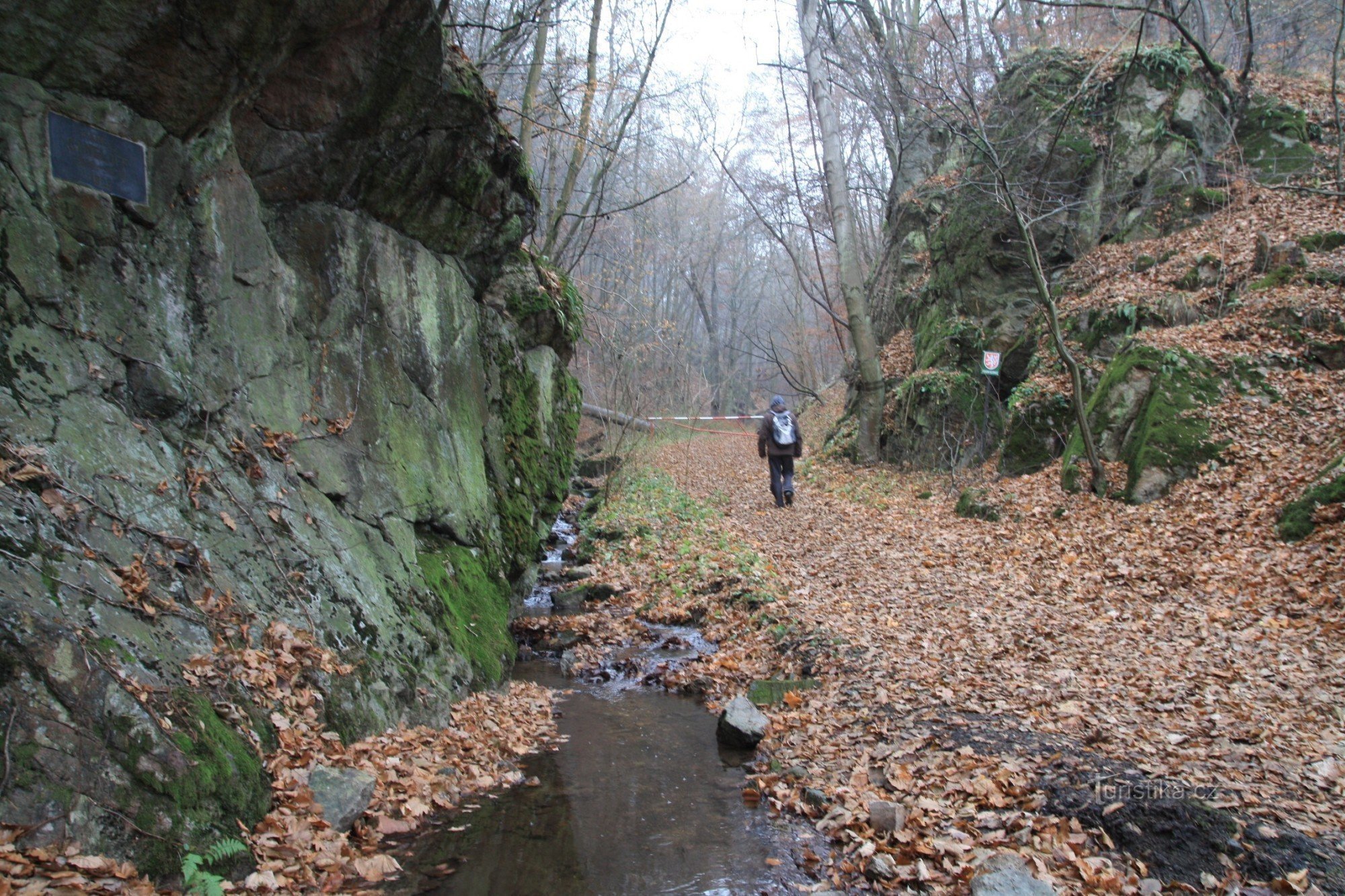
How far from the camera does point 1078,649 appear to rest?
20.5ft

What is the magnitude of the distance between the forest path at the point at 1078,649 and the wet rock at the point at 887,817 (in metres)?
0.18

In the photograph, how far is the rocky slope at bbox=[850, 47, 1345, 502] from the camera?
32.5ft

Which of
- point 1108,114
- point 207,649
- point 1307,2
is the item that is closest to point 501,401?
point 207,649

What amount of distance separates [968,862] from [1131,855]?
771 millimetres

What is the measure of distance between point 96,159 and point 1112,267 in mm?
13913

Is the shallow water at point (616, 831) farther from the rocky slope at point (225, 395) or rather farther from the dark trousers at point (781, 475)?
the dark trousers at point (781, 475)

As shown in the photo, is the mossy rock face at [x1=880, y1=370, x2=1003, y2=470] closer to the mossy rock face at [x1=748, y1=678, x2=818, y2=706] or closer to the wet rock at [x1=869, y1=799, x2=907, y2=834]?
the mossy rock face at [x1=748, y1=678, x2=818, y2=706]

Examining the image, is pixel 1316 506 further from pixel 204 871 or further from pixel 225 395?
pixel 225 395

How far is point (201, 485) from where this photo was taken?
15.5 ft

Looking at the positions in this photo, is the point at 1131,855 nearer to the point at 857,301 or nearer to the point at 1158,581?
the point at 1158,581

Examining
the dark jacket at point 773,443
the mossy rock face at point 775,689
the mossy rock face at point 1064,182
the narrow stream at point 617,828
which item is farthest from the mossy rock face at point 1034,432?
the narrow stream at point 617,828

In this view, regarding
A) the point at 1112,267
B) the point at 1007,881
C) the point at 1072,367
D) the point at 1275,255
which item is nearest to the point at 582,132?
the point at 1072,367

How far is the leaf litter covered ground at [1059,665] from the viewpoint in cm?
394

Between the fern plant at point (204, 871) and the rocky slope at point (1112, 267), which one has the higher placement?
the rocky slope at point (1112, 267)
